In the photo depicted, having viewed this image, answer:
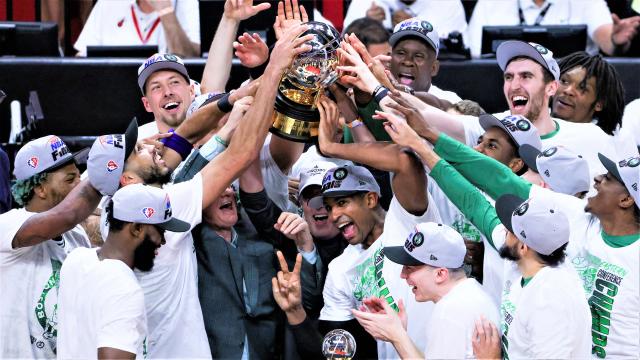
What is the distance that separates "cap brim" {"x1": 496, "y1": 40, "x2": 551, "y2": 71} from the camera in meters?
6.40

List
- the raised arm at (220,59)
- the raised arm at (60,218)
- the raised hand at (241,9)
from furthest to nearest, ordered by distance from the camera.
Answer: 1. the raised arm at (220,59)
2. the raised hand at (241,9)
3. the raised arm at (60,218)

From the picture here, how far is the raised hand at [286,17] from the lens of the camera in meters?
5.68

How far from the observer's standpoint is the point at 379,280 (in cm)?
559

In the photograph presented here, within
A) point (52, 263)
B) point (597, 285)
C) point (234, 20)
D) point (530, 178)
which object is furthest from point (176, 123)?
point (597, 285)

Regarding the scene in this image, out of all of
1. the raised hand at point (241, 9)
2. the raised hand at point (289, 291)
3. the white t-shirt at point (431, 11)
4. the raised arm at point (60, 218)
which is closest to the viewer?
the raised arm at point (60, 218)

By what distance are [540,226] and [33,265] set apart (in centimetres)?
255

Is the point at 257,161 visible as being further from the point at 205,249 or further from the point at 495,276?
the point at 495,276

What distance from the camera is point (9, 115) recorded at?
755 centimetres

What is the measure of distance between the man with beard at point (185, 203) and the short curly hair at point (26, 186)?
437mm

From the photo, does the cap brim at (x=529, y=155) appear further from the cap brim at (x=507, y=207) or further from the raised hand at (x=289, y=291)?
the raised hand at (x=289, y=291)

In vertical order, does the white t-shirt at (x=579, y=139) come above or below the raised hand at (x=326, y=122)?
below

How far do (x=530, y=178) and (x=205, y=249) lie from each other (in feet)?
5.54

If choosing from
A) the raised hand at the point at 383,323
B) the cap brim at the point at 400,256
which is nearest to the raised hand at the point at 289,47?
the cap brim at the point at 400,256

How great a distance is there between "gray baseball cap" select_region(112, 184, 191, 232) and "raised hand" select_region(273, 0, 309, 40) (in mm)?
1084
